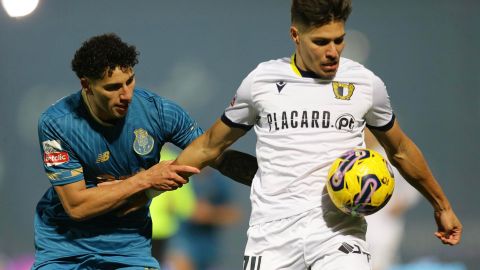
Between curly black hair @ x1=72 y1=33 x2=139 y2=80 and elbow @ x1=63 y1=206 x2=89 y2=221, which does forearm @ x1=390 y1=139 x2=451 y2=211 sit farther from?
elbow @ x1=63 y1=206 x2=89 y2=221

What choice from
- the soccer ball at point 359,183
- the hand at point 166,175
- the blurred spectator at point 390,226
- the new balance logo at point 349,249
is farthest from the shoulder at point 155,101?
the blurred spectator at point 390,226

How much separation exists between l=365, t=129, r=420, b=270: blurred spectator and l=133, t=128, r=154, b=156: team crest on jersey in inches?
81.0

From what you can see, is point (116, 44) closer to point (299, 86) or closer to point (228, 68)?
point (299, 86)

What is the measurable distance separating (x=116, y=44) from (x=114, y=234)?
3.17ft

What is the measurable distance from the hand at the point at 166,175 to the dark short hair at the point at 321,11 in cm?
90

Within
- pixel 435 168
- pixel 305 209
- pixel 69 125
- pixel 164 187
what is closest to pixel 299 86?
pixel 305 209

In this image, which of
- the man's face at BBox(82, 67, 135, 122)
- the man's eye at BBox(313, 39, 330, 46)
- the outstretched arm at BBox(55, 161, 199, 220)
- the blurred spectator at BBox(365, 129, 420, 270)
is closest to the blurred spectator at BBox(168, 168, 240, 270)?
the blurred spectator at BBox(365, 129, 420, 270)

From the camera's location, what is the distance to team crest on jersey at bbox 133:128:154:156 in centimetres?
449

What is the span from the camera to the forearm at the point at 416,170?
13.6 ft

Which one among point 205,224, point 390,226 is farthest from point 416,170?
point 205,224

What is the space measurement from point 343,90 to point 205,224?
2.36 m

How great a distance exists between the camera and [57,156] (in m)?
4.41

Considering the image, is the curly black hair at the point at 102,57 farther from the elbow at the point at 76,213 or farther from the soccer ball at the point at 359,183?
the soccer ball at the point at 359,183

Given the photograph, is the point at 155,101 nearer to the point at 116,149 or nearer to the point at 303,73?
the point at 116,149
